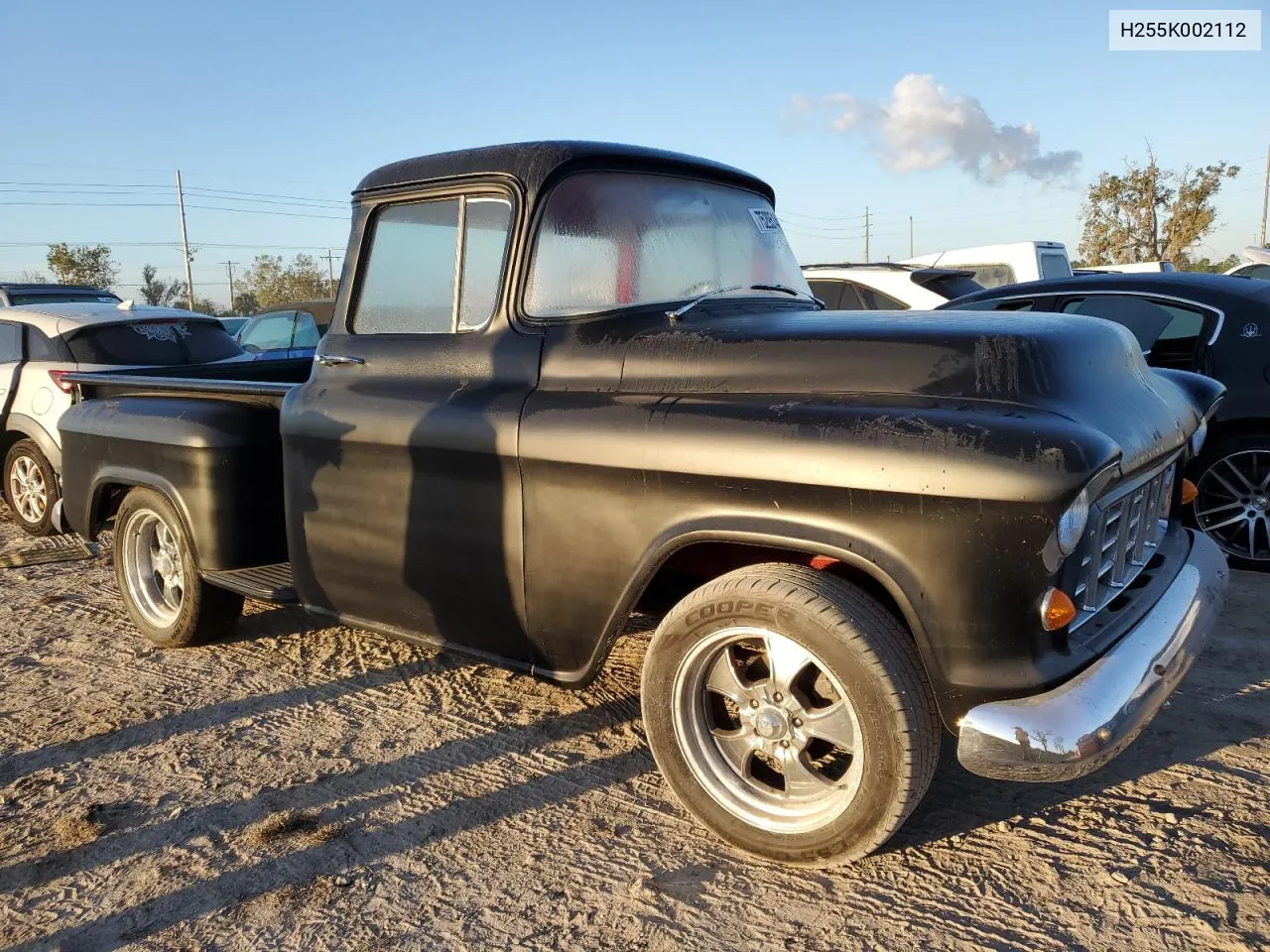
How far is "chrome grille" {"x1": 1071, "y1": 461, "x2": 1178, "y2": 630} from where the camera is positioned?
8.39ft

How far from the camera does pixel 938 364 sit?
261cm

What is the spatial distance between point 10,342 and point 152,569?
13.8ft

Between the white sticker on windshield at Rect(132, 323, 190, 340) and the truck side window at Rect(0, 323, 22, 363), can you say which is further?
the white sticker on windshield at Rect(132, 323, 190, 340)

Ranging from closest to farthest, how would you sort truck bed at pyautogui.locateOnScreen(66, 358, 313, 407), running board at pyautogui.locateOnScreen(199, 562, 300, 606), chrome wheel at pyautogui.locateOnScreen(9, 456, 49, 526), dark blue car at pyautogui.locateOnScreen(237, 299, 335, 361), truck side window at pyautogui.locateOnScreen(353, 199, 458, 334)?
truck side window at pyautogui.locateOnScreen(353, 199, 458, 334)
running board at pyautogui.locateOnScreen(199, 562, 300, 606)
truck bed at pyautogui.locateOnScreen(66, 358, 313, 407)
chrome wheel at pyautogui.locateOnScreen(9, 456, 49, 526)
dark blue car at pyautogui.locateOnScreen(237, 299, 335, 361)

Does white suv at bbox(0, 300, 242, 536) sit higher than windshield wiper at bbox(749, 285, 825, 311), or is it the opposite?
windshield wiper at bbox(749, 285, 825, 311)

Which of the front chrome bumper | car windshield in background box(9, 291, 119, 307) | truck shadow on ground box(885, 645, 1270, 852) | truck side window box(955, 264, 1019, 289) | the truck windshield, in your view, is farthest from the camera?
truck side window box(955, 264, 1019, 289)

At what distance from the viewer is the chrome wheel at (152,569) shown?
4.58m

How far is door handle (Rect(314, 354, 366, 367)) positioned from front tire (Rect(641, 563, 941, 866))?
1.65 m

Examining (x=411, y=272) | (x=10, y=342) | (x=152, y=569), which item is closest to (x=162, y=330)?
(x=10, y=342)

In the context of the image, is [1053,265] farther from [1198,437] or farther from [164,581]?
[164,581]

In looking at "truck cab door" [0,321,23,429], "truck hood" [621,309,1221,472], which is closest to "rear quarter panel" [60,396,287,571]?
"truck hood" [621,309,1221,472]

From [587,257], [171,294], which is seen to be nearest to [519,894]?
[587,257]

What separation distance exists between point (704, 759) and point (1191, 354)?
13.9ft

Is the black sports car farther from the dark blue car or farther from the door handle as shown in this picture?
the dark blue car
